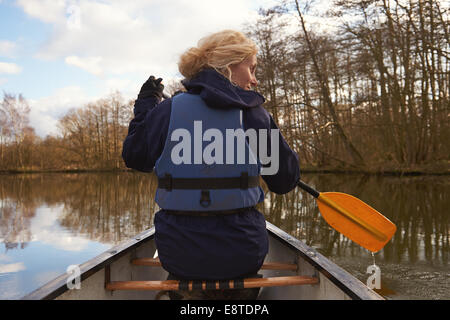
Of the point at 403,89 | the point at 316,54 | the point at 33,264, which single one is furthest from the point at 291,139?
the point at 33,264

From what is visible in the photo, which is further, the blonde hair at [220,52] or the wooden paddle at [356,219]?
the wooden paddle at [356,219]

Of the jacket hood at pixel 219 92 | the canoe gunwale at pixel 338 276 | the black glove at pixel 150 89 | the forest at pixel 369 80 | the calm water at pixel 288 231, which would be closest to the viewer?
the jacket hood at pixel 219 92

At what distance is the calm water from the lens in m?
3.96

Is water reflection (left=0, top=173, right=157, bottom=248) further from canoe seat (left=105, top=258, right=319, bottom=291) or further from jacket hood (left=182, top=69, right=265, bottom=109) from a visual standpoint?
jacket hood (left=182, top=69, right=265, bottom=109)

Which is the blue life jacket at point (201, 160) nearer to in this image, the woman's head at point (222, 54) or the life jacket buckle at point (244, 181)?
the life jacket buckle at point (244, 181)

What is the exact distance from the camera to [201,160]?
152 cm

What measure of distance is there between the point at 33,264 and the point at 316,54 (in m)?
13.0

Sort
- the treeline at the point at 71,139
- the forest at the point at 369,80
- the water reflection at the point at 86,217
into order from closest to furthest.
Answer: the water reflection at the point at 86,217, the forest at the point at 369,80, the treeline at the point at 71,139

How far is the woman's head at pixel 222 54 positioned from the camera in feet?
5.13

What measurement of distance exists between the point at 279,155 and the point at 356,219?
1301 millimetres

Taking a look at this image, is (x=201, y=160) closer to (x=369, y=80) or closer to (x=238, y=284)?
(x=238, y=284)

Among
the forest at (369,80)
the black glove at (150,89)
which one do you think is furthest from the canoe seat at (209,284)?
the forest at (369,80)

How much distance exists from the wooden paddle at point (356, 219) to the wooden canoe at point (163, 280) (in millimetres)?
380
